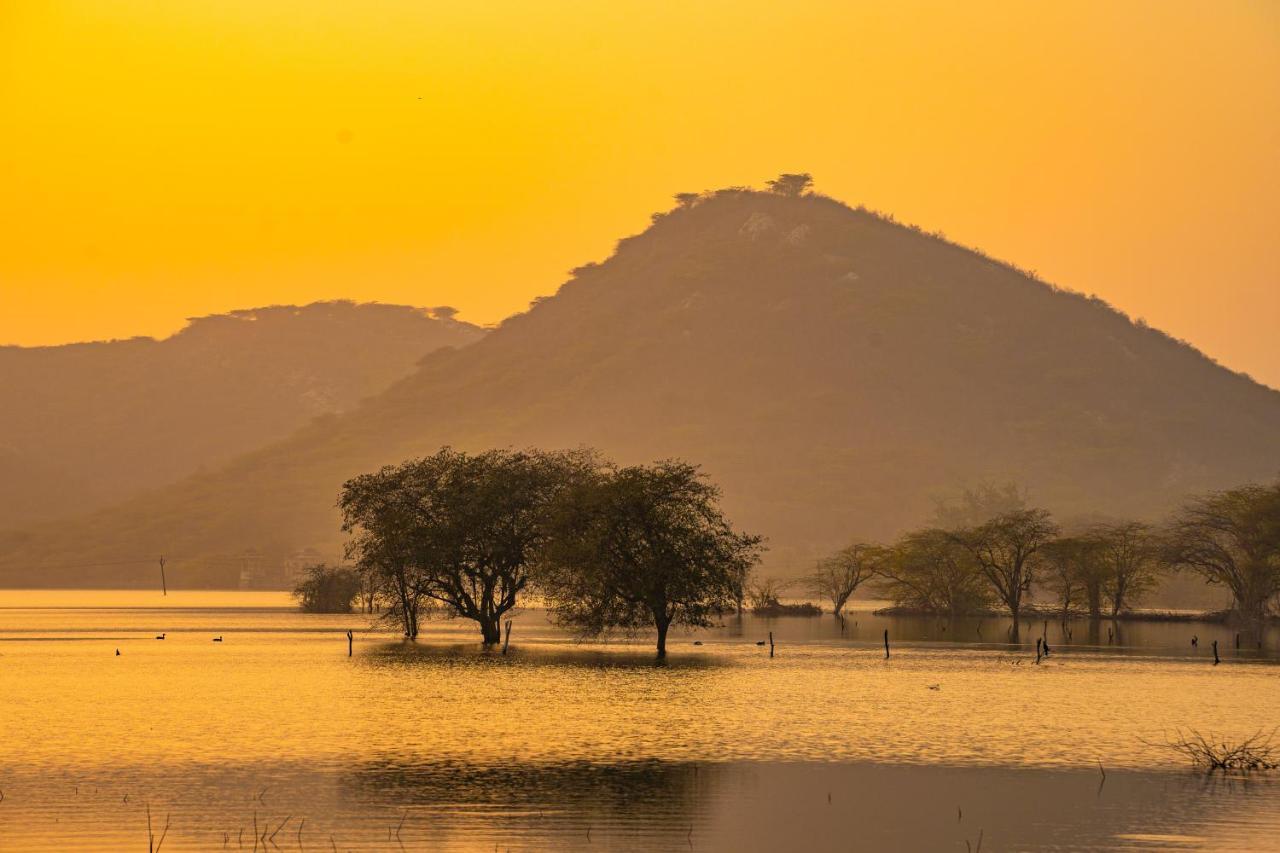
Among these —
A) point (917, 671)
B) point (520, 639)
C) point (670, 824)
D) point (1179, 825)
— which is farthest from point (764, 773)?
point (520, 639)

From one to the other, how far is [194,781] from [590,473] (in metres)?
84.8

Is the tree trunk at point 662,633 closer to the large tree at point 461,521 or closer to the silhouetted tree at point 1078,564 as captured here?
the large tree at point 461,521

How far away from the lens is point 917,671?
110 m

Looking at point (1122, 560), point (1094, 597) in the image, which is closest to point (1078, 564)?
point (1122, 560)

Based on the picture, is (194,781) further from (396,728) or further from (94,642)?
(94,642)

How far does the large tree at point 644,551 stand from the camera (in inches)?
4695

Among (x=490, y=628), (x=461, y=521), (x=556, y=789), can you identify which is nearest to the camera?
(x=556, y=789)

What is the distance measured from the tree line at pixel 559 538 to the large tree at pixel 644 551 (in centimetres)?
9

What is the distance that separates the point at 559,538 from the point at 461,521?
9.71 m

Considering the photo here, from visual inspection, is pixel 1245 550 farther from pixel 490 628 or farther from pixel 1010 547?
pixel 490 628

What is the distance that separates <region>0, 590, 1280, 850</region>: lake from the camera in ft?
152

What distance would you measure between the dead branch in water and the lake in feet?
3.14

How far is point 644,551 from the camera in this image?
4754 inches

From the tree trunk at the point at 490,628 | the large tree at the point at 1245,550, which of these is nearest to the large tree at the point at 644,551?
the tree trunk at the point at 490,628
